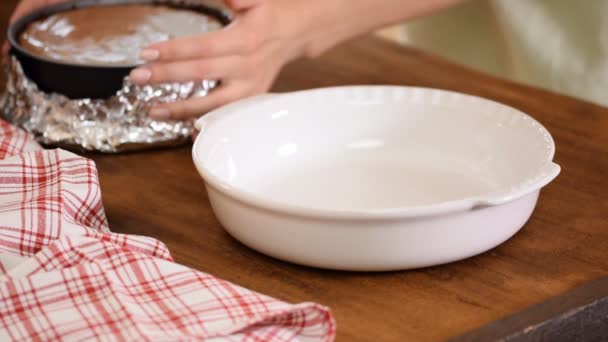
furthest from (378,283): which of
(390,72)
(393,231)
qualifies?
(390,72)

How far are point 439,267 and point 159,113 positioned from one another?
38 centimetres

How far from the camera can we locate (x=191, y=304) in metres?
0.60

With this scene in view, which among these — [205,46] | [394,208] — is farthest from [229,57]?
Result: [394,208]

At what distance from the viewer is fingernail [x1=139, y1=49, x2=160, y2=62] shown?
0.92 m

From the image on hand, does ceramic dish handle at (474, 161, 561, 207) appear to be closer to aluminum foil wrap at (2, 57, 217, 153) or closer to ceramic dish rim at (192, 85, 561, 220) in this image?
ceramic dish rim at (192, 85, 561, 220)

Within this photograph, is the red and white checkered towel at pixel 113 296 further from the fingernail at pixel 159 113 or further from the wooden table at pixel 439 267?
the fingernail at pixel 159 113

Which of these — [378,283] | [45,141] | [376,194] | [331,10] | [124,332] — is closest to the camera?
[124,332]

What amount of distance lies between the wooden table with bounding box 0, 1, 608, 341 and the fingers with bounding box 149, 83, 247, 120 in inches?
1.7

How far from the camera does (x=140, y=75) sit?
0.91m

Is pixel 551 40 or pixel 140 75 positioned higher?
pixel 140 75

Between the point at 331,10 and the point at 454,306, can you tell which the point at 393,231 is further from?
the point at 331,10

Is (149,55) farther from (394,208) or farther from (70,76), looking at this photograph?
(394,208)

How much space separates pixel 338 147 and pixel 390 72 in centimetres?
28

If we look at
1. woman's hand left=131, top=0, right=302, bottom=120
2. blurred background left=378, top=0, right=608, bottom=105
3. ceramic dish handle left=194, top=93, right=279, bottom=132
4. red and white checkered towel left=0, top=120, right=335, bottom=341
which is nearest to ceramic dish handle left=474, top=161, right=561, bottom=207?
red and white checkered towel left=0, top=120, right=335, bottom=341
